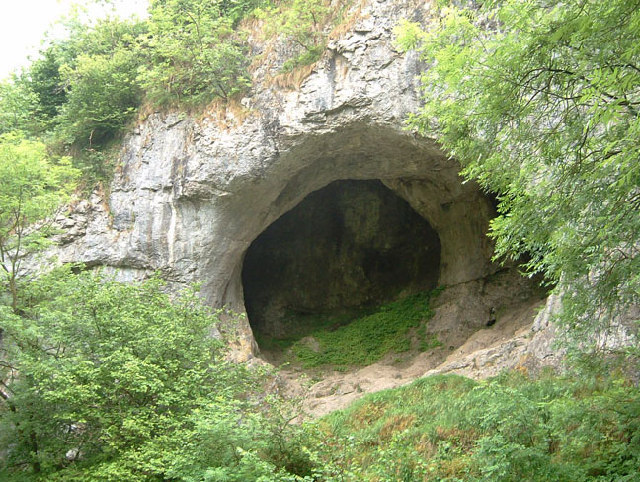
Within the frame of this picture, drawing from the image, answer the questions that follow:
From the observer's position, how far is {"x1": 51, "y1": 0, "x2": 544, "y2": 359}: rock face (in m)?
12.2

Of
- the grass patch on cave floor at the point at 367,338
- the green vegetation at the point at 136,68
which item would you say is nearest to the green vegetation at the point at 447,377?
the green vegetation at the point at 136,68

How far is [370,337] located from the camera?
16.3 m

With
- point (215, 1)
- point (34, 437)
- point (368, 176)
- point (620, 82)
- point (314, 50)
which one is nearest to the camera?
point (620, 82)

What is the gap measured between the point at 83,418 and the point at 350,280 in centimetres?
1228

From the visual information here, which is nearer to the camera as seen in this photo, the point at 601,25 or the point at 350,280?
the point at 601,25

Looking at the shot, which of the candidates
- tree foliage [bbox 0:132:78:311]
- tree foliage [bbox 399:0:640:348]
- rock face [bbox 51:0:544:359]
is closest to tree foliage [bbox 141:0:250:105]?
rock face [bbox 51:0:544:359]

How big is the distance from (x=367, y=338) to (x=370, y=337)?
3.8 inches

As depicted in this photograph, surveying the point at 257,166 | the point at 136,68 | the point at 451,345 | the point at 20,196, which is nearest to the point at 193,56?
the point at 136,68

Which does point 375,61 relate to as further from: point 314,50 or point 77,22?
point 77,22

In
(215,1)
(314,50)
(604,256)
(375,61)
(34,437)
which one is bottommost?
(34,437)

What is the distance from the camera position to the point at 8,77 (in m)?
16.9

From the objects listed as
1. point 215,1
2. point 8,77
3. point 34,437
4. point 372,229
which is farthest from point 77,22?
point 34,437

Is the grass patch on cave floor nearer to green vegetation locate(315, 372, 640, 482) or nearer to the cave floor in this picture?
the cave floor

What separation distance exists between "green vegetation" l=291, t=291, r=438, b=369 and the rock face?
81.3 inches
